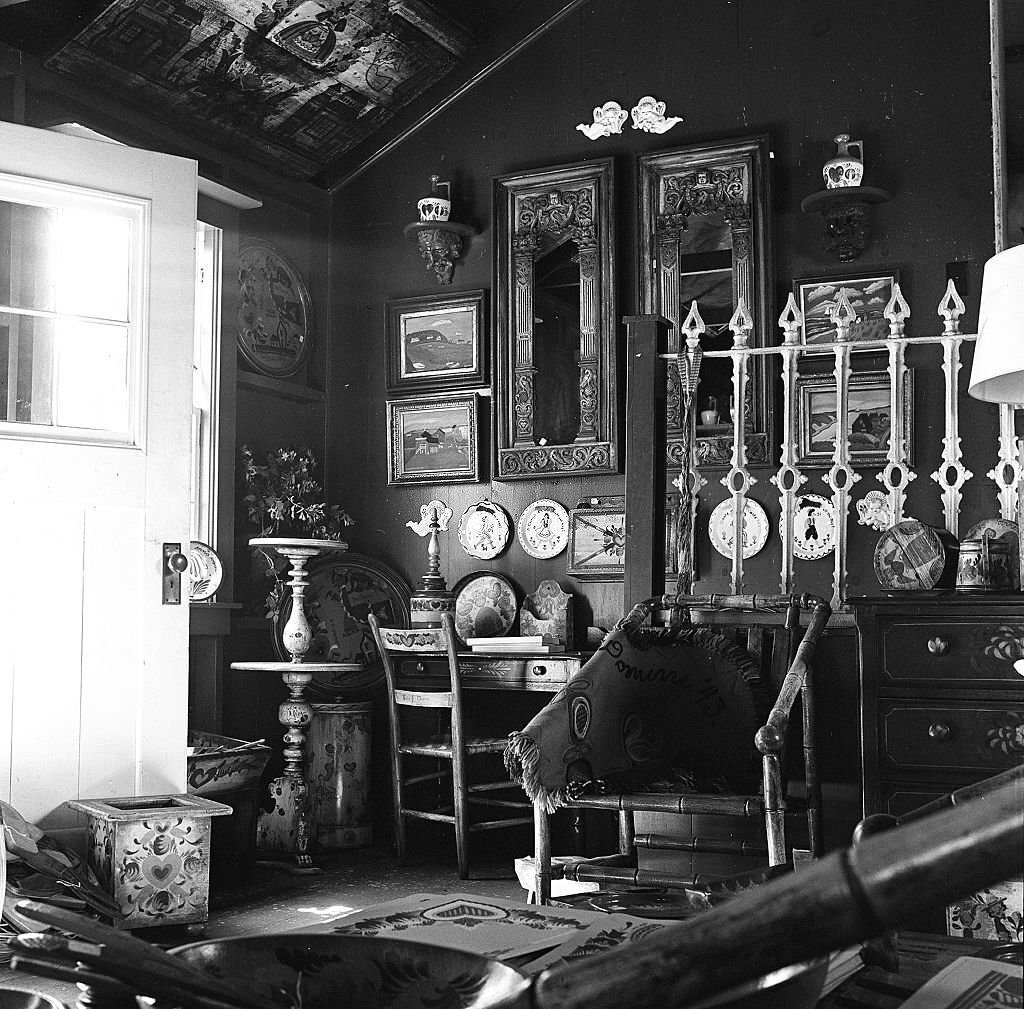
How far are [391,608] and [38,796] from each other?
2.41 m

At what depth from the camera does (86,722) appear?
394 cm

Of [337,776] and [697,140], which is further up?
[697,140]

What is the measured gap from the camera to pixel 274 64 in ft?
18.5

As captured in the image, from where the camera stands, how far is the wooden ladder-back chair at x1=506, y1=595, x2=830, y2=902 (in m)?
3.11

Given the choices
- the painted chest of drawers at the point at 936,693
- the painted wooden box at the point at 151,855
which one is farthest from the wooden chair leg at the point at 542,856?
the painted wooden box at the point at 151,855

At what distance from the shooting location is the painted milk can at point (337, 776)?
5.53 metres

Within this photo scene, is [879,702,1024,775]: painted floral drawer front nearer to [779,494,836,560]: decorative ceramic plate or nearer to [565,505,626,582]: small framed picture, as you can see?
[779,494,836,560]: decorative ceramic plate

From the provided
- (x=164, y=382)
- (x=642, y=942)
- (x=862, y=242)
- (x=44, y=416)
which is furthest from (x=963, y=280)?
(x=642, y=942)

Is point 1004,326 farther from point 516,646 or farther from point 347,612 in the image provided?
point 347,612

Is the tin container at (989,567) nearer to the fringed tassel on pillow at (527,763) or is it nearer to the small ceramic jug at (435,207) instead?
the fringed tassel on pillow at (527,763)

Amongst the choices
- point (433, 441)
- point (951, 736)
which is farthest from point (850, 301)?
point (951, 736)

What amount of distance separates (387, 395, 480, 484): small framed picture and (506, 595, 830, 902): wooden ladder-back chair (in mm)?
2436

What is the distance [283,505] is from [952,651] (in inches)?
139

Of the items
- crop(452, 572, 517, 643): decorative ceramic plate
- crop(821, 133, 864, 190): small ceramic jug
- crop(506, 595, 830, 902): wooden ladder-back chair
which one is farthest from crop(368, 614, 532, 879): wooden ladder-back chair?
crop(821, 133, 864, 190): small ceramic jug
